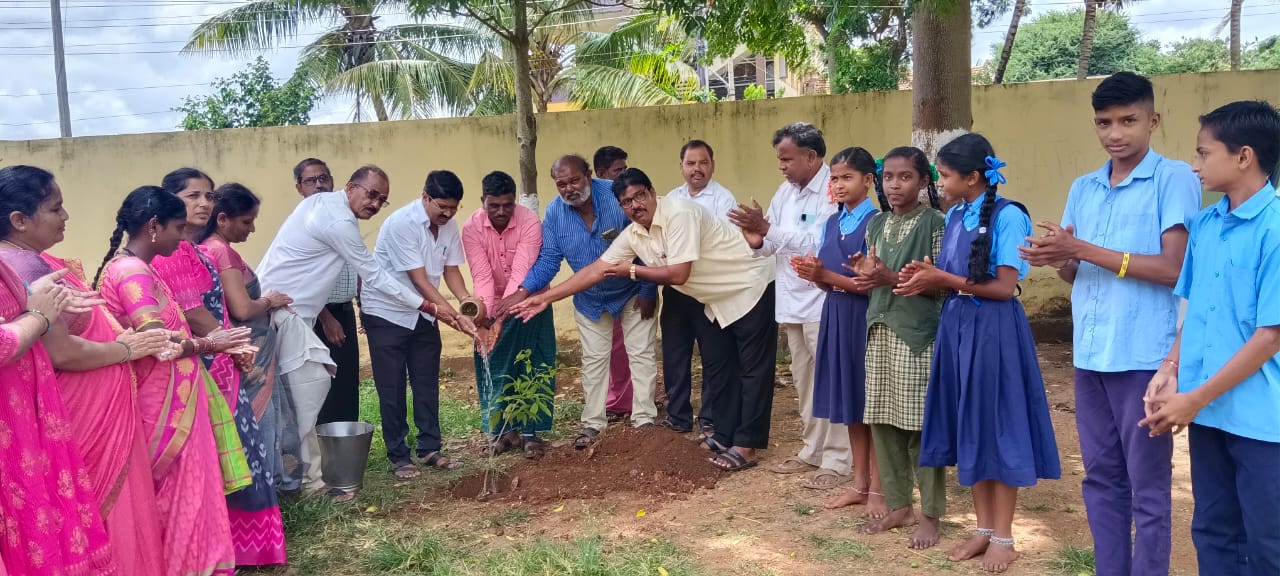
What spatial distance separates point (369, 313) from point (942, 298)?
3271 millimetres

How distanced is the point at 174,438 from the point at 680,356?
3.22 meters

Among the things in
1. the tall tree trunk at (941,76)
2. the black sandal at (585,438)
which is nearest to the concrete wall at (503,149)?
the tall tree trunk at (941,76)

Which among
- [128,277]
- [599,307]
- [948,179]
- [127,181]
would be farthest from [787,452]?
[127,181]

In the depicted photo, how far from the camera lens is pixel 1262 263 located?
260cm

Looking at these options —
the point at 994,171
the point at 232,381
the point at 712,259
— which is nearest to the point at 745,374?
the point at 712,259

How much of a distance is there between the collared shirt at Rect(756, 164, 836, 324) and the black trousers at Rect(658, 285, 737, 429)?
0.76 meters

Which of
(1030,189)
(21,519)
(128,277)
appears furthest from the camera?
(1030,189)

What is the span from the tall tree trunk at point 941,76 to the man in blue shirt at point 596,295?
7.21 feet

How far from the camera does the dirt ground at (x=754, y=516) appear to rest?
4.04 metres

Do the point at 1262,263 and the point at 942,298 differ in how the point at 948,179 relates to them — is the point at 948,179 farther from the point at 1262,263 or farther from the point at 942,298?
the point at 1262,263

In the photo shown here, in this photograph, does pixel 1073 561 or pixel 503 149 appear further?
pixel 503 149

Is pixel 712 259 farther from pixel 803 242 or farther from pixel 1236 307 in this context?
pixel 1236 307

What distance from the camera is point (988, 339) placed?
368 centimetres

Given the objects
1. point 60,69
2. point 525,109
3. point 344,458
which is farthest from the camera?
point 60,69
